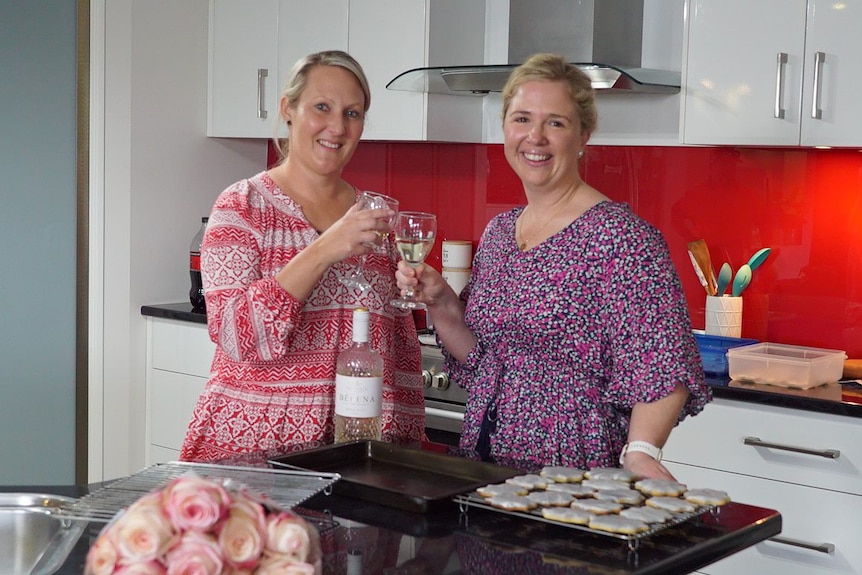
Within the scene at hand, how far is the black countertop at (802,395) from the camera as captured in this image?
2500 millimetres

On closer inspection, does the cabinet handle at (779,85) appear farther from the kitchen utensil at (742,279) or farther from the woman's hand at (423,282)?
the woman's hand at (423,282)

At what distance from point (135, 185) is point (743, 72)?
→ 6.83ft

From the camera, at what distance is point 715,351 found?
2889 mm

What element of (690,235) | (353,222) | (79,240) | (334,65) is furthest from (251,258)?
(79,240)

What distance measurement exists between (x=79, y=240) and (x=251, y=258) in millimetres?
2047

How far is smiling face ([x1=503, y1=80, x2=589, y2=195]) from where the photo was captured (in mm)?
1920

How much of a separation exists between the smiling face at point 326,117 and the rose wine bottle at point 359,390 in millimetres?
420

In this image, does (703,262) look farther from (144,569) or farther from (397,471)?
(144,569)

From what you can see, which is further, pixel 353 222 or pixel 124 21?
pixel 124 21

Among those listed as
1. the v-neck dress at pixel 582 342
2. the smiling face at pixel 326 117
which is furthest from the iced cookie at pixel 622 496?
the smiling face at pixel 326 117

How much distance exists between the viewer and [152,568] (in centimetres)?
91

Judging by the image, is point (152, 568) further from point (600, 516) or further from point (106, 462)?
point (106, 462)

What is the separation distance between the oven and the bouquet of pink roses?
214 cm

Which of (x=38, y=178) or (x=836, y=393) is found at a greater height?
(x=38, y=178)
